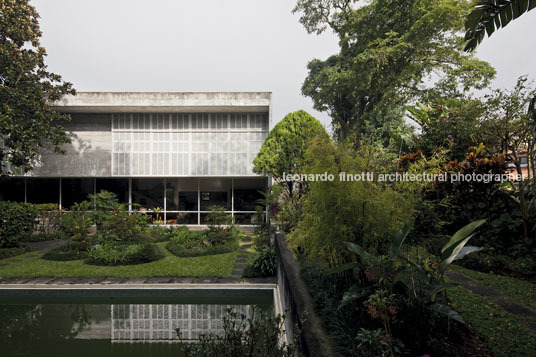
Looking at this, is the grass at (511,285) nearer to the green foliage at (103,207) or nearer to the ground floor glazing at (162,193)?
the ground floor glazing at (162,193)

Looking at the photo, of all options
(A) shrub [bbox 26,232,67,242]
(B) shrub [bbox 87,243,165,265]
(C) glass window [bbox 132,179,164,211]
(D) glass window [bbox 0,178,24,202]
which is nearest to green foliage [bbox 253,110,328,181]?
(B) shrub [bbox 87,243,165,265]

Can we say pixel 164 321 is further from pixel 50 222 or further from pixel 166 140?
pixel 50 222

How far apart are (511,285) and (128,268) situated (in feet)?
28.2

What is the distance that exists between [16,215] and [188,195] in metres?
6.92

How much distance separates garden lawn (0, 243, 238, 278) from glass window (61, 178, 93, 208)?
6622 millimetres

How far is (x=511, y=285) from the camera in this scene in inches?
177

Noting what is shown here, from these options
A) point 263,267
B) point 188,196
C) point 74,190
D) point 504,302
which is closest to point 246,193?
Answer: point 188,196

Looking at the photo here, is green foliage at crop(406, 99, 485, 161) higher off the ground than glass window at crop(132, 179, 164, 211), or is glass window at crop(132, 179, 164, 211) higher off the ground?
green foliage at crop(406, 99, 485, 161)

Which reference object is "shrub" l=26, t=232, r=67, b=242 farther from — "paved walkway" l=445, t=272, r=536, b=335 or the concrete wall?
"paved walkway" l=445, t=272, r=536, b=335

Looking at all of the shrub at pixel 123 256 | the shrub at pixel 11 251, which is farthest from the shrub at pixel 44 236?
the shrub at pixel 123 256

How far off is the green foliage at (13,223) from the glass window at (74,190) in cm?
412

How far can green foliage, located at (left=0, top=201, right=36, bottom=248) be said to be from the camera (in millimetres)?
9781

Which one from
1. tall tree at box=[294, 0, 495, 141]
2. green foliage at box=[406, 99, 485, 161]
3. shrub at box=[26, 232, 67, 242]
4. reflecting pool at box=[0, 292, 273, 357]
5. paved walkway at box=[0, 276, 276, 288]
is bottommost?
reflecting pool at box=[0, 292, 273, 357]

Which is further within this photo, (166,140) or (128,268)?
(166,140)
